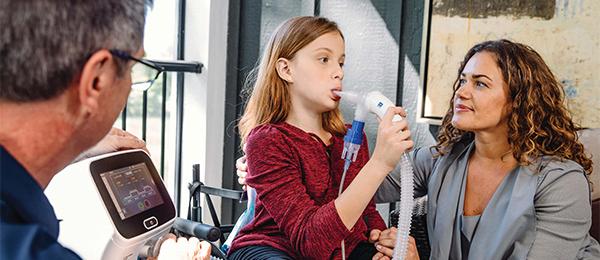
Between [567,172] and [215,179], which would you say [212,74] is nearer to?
[215,179]

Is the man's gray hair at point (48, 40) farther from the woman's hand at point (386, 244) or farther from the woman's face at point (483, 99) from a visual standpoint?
the woman's face at point (483, 99)

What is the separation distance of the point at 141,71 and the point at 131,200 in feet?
0.95

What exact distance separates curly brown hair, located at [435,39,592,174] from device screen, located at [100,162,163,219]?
997 millimetres

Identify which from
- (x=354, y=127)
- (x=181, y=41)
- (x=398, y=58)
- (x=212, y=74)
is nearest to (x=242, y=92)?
(x=212, y=74)

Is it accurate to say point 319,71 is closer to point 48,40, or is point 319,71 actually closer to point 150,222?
point 150,222

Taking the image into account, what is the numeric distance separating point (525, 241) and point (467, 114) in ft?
1.20

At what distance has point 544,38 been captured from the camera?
2.11 m

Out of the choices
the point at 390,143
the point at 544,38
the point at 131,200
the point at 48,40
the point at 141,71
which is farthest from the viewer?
the point at 544,38

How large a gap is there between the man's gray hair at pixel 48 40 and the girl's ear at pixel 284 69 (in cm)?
91

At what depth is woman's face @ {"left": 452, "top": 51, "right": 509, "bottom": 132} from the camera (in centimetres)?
171

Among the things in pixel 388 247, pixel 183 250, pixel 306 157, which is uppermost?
pixel 306 157

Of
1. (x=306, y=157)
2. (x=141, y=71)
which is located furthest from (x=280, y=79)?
(x=141, y=71)

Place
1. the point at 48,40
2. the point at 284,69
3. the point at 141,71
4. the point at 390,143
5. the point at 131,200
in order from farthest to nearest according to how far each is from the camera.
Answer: the point at 284,69
the point at 390,143
the point at 131,200
the point at 141,71
the point at 48,40

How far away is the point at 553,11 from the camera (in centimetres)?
209
